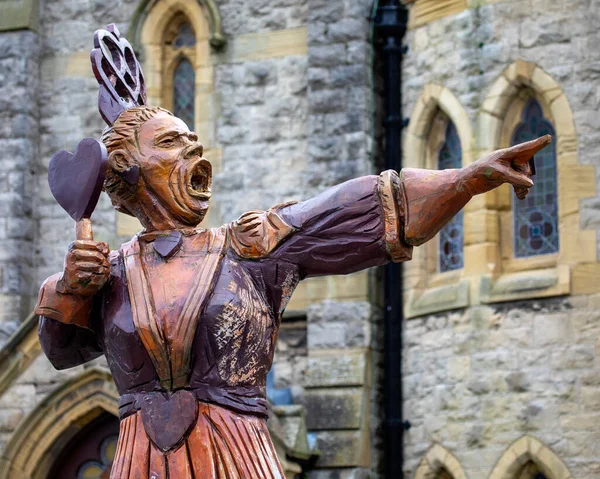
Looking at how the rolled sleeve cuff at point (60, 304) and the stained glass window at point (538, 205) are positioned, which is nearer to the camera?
the rolled sleeve cuff at point (60, 304)

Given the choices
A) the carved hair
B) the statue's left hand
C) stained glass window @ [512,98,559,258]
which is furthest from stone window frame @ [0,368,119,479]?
the statue's left hand

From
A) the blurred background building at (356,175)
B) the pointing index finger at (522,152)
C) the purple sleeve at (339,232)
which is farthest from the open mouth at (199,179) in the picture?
the blurred background building at (356,175)

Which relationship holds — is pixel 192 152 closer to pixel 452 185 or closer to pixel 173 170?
pixel 173 170

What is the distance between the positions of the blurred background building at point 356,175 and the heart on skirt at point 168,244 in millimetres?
7776

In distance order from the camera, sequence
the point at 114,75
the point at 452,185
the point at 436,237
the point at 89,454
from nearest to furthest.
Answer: the point at 452,185 < the point at 114,75 < the point at 89,454 < the point at 436,237

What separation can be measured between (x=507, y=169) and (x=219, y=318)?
33.9 inches

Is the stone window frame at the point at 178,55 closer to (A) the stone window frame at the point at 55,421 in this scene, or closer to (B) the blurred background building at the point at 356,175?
(B) the blurred background building at the point at 356,175

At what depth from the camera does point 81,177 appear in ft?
14.5

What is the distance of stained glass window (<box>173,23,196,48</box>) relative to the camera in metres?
15.0

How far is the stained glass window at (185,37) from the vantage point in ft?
49.2

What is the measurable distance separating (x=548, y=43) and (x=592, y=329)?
2266 mm

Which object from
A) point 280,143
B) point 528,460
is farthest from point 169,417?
point 280,143

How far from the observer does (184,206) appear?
4609 millimetres

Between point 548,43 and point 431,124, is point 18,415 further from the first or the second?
point 548,43
